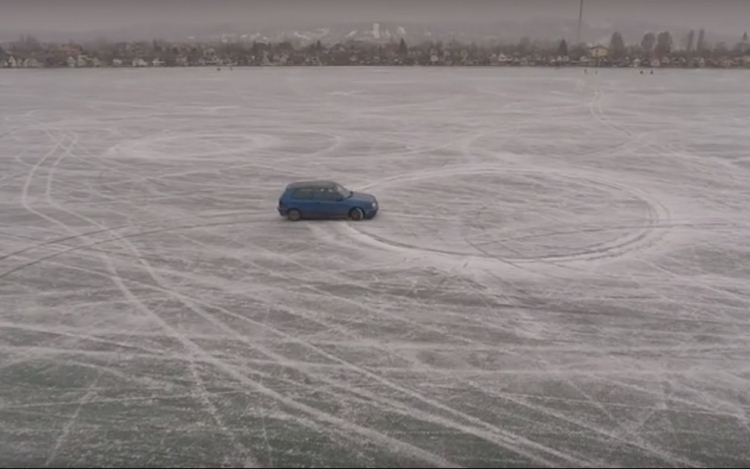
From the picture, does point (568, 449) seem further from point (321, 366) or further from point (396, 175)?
point (396, 175)

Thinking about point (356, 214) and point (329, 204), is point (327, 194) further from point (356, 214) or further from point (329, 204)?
point (356, 214)

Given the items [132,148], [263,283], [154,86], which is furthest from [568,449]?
[154,86]

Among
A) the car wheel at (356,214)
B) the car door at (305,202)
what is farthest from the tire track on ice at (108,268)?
the car wheel at (356,214)

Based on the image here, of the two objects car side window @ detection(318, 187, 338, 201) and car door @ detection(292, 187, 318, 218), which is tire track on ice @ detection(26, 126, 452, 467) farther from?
car side window @ detection(318, 187, 338, 201)

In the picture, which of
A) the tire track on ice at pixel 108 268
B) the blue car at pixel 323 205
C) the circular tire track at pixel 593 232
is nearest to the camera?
the tire track on ice at pixel 108 268

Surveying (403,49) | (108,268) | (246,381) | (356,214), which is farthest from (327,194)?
(403,49)

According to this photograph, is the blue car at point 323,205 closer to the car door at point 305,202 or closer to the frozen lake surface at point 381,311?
the car door at point 305,202
